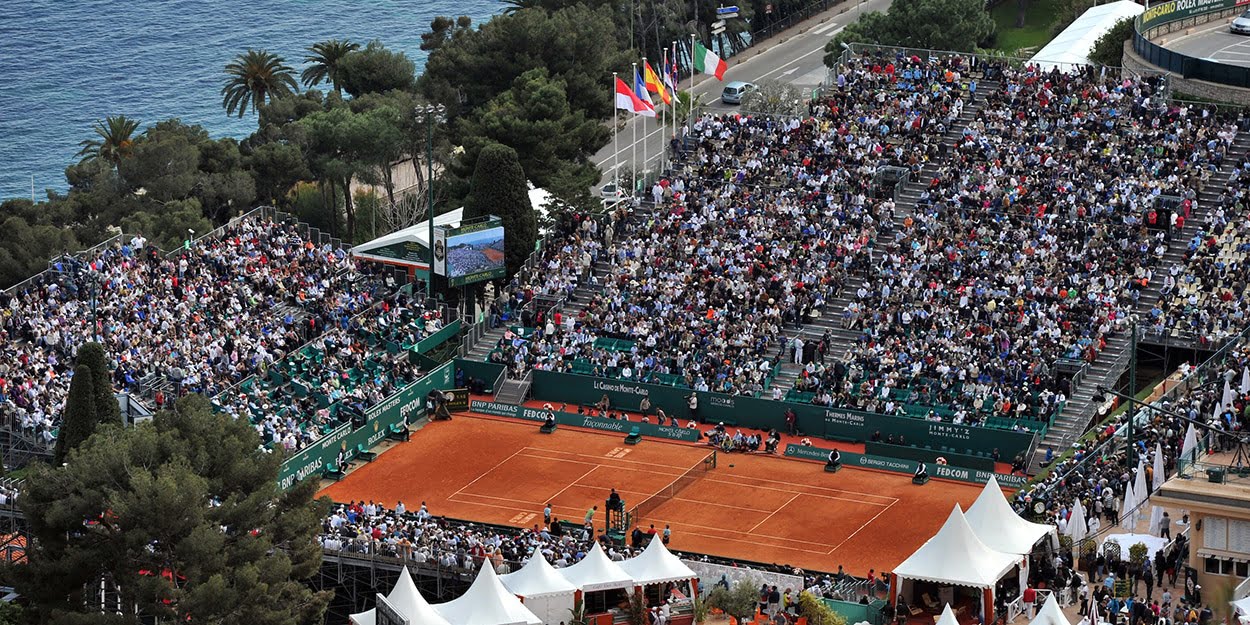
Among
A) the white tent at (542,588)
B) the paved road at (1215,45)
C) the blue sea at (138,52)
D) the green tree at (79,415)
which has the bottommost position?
the blue sea at (138,52)

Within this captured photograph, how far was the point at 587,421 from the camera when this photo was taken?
79188 millimetres

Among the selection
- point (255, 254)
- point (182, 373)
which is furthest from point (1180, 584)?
point (255, 254)

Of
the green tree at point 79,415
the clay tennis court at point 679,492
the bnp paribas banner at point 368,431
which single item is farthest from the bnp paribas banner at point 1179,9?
the green tree at point 79,415

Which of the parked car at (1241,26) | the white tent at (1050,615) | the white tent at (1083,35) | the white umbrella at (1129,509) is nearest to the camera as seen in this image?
the white tent at (1050,615)

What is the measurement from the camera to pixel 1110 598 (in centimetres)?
5688

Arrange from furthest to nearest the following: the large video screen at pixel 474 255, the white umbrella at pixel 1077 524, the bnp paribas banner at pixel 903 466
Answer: the large video screen at pixel 474 255 < the bnp paribas banner at pixel 903 466 < the white umbrella at pixel 1077 524

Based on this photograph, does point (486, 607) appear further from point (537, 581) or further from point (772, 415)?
point (772, 415)

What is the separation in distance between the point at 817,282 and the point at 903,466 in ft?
31.9

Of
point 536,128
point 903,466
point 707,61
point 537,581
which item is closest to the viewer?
point 537,581

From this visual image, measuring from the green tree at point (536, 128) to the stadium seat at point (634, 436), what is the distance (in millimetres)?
16794

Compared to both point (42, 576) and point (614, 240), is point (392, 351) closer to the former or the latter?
point (614, 240)

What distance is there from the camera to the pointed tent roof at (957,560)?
5878 centimetres

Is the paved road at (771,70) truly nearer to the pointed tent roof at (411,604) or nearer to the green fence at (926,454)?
the green fence at (926,454)

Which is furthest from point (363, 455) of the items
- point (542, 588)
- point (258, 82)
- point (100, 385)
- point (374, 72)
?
point (258, 82)
